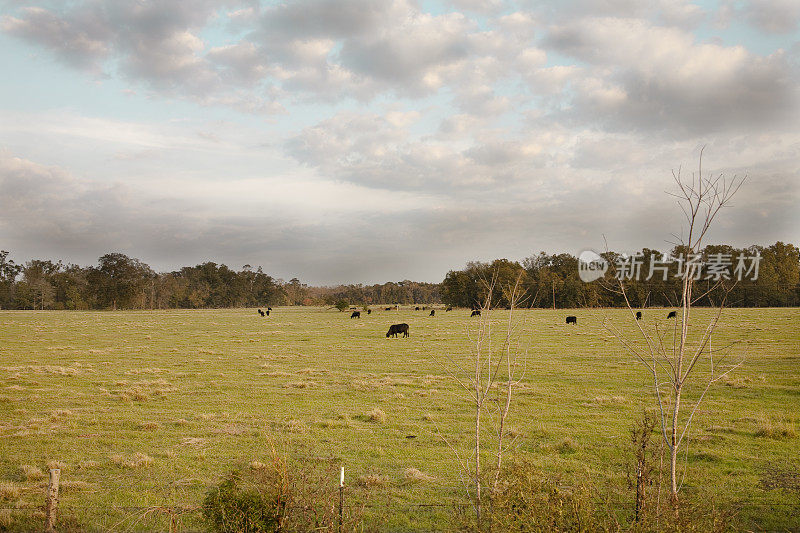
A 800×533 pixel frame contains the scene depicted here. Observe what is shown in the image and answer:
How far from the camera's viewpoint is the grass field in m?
8.49

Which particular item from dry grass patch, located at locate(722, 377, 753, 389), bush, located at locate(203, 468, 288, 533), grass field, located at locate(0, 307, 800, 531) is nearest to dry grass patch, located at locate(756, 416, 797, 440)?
grass field, located at locate(0, 307, 800, 531)

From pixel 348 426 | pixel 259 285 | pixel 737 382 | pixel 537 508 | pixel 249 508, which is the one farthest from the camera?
pixel 259 285

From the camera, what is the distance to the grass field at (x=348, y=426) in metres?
8.49

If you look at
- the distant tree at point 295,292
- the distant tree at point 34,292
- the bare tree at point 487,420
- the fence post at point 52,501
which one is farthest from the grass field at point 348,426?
the distant tree at point 295,292

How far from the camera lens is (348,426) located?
12.8m

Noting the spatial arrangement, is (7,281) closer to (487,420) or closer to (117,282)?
(117,282)

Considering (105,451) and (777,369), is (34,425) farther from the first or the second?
(777,369)

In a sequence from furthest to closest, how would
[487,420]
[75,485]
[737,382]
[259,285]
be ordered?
[259,285]
[737,382]
[487,420]
[75,485]

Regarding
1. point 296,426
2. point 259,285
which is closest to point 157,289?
point 259,285

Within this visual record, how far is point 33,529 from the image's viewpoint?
280 inches

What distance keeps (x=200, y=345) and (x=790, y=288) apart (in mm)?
112365

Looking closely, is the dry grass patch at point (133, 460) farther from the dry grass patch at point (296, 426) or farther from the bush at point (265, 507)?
the bush at point (265, 507)

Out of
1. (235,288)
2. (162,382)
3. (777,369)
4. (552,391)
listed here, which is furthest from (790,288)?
(235,288)

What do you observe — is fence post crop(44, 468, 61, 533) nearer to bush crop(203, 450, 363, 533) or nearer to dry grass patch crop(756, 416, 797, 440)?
bush crop(203, 450, 363, 533)
